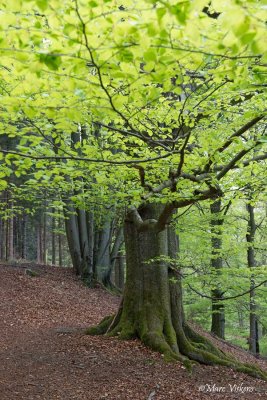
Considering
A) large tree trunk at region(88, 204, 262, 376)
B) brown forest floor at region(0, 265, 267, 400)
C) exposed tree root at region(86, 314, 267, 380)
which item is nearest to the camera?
brown forest floor at region(0, 265, 267, 400)

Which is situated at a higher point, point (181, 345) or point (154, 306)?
point (154, 306)

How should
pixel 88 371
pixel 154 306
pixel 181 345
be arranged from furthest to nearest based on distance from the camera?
pixel 154 306 → pixel 181 345 → pixel 88 371

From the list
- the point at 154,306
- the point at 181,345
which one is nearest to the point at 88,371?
the point at 154,306

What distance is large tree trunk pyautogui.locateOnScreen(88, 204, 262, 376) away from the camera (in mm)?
7605

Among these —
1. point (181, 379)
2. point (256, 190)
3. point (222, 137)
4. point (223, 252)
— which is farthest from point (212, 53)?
point (223, 252)

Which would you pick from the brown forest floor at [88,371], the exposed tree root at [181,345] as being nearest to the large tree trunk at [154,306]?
the exposed tree root at [181,345]

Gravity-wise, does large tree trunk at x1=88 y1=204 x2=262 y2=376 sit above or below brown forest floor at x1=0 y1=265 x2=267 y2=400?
above

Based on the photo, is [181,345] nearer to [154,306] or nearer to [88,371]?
[154,306]

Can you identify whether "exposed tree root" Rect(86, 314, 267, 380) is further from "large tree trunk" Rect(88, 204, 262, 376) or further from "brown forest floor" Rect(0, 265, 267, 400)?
"brown forest floor" Rect(0, 265, 267, 400)

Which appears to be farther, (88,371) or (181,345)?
(181,345)

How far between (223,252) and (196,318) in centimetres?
635

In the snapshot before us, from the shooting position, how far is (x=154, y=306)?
7.87 meters

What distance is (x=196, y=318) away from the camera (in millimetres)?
16250

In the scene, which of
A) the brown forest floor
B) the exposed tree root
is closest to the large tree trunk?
the exposed tree root
